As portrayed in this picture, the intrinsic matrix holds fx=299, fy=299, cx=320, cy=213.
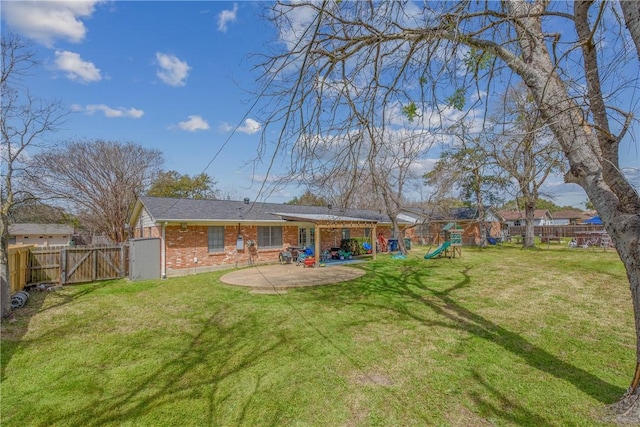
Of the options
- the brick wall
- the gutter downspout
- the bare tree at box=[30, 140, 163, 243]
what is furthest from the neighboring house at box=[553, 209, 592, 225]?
the bare tree at box=[30, 140, 163, 243]

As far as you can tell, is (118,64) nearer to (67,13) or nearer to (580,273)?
(67,13)

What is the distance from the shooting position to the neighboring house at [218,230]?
40.6 feet

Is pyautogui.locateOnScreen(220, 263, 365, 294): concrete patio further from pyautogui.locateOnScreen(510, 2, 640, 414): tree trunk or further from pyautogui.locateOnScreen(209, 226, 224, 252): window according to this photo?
pyautogui.locateOnScreen(510, 2, 640, 414): tree trunk

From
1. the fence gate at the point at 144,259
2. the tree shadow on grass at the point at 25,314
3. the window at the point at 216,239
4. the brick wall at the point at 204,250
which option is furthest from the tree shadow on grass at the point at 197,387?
the window at the point at 216,239

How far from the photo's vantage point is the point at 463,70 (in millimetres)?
3527

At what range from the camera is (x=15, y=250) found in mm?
8719

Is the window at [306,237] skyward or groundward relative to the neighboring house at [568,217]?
groundward

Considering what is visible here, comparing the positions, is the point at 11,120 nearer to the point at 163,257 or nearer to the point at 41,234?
the point at 163,257

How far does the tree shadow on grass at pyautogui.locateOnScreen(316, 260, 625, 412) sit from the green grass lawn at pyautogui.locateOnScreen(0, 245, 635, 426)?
0.10ft

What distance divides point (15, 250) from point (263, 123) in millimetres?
10139

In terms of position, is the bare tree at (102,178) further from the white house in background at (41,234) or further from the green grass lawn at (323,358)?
the white house in background at (41,234)

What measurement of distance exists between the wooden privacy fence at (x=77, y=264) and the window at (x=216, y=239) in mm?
3219

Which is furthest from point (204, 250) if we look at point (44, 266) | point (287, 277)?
→ point (44, 266)

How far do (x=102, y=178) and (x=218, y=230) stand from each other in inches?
542
